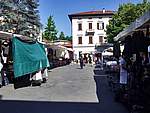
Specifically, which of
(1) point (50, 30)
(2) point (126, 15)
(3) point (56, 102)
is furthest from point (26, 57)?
(1) point (50, 30)

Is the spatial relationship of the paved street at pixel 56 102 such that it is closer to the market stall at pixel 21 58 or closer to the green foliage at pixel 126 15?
the market stall at pixel 21 58

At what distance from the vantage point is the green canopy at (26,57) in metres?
16.6

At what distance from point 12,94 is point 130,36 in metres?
5.25

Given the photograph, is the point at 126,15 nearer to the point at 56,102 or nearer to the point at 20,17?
the point at 20,17

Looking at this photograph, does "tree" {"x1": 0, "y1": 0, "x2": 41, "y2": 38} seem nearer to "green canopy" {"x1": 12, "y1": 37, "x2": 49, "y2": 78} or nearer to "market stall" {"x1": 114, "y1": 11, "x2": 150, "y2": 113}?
"green canopy" {"x1": 12, "y1": 37, "x2": 49, "y2": 78}

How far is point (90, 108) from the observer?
12.0 metres

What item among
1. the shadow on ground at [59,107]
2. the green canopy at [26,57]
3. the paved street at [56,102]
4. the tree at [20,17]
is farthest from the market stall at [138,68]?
the tree at [20,17]

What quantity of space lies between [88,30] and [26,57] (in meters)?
65.2

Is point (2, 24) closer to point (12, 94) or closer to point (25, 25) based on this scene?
point (25, 25)

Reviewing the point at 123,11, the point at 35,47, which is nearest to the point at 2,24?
the point at 123,11

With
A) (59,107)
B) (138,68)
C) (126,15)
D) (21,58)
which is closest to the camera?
(138,68)

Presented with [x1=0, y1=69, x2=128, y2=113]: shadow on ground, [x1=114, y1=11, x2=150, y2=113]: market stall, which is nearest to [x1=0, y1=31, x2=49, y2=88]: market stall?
[x1=0, y1=69, x2=128, y2=113]: shadow on ground

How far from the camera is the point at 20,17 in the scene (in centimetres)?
4747

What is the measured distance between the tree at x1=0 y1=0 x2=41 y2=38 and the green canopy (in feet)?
81.3
